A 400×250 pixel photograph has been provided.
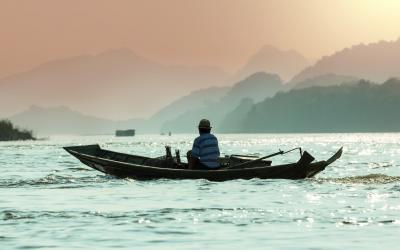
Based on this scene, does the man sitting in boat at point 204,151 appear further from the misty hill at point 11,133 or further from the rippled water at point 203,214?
the misty hill at point 11,133

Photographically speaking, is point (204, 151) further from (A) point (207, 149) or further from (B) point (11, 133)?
(B) point (11, 133)

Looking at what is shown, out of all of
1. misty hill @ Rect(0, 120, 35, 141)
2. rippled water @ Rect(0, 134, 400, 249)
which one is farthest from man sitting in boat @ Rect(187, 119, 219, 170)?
misty hill @ Rect(0, 120, 35, 141)

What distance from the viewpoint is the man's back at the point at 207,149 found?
3110 centimetres

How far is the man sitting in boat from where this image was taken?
102 feet

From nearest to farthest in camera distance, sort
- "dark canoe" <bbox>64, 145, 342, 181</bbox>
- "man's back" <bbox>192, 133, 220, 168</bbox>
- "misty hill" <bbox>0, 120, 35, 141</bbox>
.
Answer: "man's back" <bbox>192, 133, 220, 168</bbox>
"dark canoe" <bbox>64, 145, 342, 181</bbox>
"misty hill" <bbox>0, 120, 35, 141</bbox>

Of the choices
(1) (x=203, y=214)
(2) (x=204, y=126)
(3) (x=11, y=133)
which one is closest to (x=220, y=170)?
(2) (x=204, y=126)

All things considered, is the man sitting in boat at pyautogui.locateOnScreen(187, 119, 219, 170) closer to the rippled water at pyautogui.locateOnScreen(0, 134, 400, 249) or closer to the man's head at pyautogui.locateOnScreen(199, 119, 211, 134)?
the man's head at pyautogui.locateOnScreen(199, 119, 211, 134)

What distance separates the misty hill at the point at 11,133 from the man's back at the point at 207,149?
154 meters

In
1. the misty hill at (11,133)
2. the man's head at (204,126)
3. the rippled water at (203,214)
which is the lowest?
the rippled water at (203,214)

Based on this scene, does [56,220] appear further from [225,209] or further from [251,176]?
[251,176]

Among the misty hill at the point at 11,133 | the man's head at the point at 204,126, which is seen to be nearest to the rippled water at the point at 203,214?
the man's head at the point at 204,126

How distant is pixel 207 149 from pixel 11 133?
160 metres

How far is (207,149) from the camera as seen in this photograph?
3155 cm

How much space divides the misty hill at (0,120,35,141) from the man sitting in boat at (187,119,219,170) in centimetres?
15421
